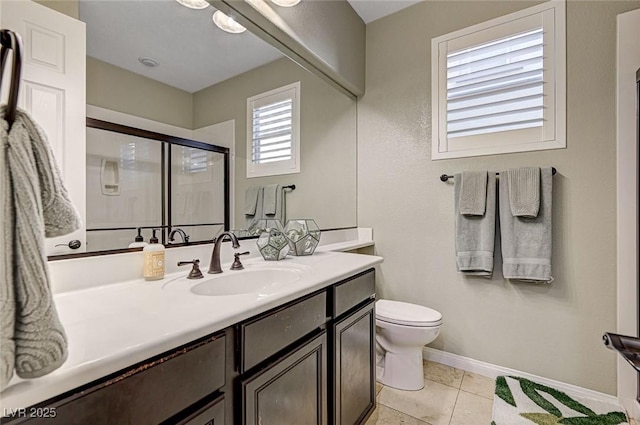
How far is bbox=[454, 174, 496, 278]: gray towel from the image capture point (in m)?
1.94

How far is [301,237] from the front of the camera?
5.79 feet

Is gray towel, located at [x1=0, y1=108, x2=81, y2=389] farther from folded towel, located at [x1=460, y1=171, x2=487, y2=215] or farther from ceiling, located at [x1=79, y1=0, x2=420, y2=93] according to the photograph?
folded towel, located at [x1=460, y1=171, x2=487, y2=215]

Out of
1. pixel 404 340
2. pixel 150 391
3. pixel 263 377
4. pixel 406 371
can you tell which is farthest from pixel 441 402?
pixel 150 391

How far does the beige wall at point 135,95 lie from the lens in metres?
1.07

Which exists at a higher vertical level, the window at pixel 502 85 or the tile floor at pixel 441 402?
the window at pixel 502 85

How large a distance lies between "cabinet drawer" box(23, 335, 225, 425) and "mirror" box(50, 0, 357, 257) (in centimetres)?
64

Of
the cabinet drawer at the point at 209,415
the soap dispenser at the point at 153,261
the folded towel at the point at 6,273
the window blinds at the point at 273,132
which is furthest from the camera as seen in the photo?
the window blinds at the point at 273,132

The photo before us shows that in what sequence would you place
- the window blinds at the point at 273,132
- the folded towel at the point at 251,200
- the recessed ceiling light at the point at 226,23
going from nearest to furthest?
the recessed ceiling light at the point at 226,23, the folded towel at the point at 251,200, the window blinds at the point at 273,132

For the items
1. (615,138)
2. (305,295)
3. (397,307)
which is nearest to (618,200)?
(615,138)

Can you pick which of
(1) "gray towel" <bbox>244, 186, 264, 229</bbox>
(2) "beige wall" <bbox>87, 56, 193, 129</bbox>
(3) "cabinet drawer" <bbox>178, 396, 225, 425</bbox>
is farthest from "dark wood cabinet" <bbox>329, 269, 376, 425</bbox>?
(2) "beige wall" <bbox>87, 56, 193, 129</bbox>

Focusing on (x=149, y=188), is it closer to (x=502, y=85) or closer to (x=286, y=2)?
(x=286, y=2)

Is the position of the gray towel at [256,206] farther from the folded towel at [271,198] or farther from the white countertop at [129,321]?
the white countertop at [129,321]

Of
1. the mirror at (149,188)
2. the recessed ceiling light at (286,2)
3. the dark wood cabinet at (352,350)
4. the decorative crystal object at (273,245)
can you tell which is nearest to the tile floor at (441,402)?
the dark wood cabinet at (352,350)

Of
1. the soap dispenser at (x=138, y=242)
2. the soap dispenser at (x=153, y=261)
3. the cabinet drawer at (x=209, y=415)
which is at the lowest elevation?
the cabinet drawer at (x=209, y=415)
